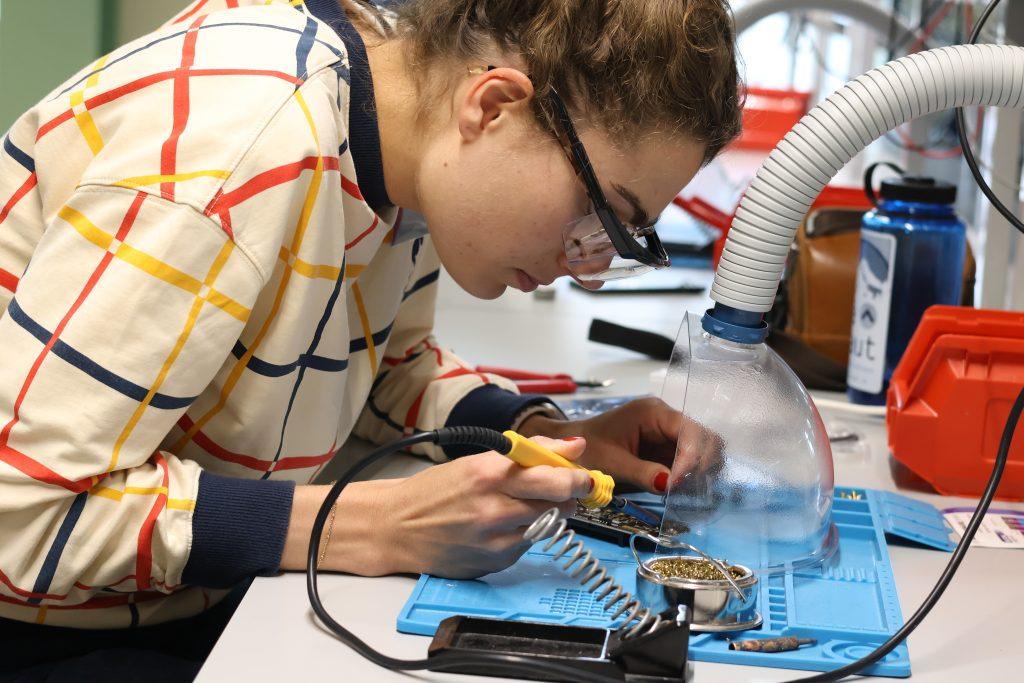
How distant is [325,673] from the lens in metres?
0.74

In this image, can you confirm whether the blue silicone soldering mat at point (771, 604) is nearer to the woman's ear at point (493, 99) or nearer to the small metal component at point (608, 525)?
the small metal component at point (608, 525)

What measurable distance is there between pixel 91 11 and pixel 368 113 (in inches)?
50.8

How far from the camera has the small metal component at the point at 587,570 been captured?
83 cm

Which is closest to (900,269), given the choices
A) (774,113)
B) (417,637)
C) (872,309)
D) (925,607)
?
(872,309)

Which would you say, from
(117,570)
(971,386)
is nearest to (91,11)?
(117,570)

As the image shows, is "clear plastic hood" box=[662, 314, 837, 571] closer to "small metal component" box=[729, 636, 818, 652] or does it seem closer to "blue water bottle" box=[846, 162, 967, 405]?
"small metal component" box=[729, 636, 818, 652]

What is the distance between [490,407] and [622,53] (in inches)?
20.4

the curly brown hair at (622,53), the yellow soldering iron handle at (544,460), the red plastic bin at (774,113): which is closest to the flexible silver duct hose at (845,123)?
the curly brown hair at (622,53)

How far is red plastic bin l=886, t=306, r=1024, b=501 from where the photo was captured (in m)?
1.16

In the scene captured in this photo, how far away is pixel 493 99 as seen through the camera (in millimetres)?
947

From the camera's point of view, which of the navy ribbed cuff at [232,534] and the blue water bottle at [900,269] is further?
the blue water bottle at [900,269]

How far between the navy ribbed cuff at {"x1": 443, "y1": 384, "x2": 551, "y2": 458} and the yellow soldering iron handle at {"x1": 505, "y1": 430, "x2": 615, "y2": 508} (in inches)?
15.1

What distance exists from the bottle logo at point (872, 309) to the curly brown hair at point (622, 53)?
0.59 meters

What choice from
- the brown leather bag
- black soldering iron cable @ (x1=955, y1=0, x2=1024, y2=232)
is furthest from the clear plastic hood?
the brown leather bag
